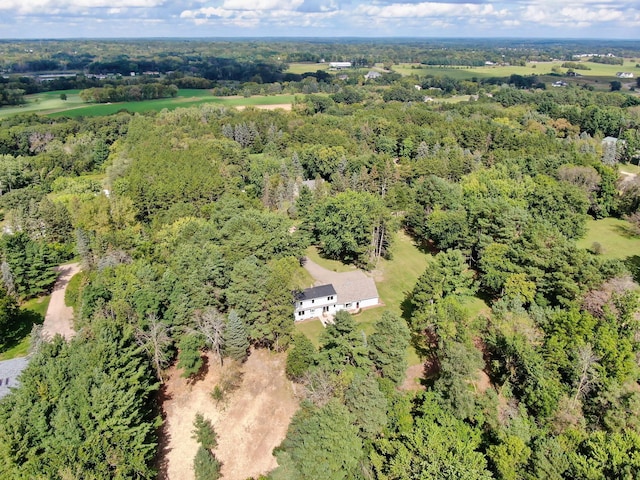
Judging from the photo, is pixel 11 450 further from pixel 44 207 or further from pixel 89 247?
pixel 44 207

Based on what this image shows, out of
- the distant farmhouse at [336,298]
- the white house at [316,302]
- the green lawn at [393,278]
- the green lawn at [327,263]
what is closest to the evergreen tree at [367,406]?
the green lawn at [393,278]

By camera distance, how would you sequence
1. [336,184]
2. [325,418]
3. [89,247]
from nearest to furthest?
[325,418]
[89,247]
[336,184]

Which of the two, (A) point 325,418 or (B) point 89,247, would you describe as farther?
(B) point 89,247

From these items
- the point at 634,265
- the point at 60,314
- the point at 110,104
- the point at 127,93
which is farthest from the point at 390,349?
the point at 127,93

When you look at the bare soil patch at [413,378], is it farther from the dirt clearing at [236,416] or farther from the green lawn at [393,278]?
the dirt clearing at [236,416]

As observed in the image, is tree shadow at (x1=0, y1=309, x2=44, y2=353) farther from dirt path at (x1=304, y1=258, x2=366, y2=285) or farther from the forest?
dirt path at (x1=304, y1=258, x2=366, y2=285)

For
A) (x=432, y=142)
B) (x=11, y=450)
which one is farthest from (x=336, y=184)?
(x=11, y=450)

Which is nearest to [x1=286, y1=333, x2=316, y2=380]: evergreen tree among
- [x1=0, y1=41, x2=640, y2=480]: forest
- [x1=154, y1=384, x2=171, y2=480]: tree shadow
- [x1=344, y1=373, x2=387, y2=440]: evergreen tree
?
[x1=0, y1=41, x2=640, y2=480]: forest
